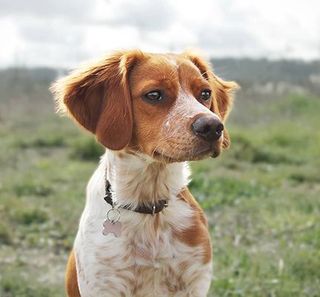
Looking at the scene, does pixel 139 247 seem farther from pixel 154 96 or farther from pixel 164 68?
pixel 164 68

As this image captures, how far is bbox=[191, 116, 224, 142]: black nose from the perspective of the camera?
319 centimetres

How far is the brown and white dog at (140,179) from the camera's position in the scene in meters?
3.47

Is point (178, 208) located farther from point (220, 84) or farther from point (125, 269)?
point (220, 84)

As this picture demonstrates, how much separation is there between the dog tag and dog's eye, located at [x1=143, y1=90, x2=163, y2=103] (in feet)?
2.03

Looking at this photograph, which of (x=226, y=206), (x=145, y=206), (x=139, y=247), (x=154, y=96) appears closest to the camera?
(x=154, y=96)

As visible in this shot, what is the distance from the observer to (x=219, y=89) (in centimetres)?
399

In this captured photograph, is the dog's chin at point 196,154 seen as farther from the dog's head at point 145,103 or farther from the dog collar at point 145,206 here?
the dog collar at point 145,206

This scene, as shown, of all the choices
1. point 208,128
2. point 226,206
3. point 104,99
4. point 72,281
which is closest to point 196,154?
point 208,128

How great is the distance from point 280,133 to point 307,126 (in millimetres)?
1606

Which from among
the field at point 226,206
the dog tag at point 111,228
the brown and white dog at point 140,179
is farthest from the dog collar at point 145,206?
the field at point 226,206

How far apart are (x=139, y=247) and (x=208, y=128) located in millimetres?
741

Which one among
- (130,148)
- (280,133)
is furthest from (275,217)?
(280,133)

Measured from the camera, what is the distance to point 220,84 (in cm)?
401

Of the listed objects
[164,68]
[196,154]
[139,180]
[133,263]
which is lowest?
[133,263]
